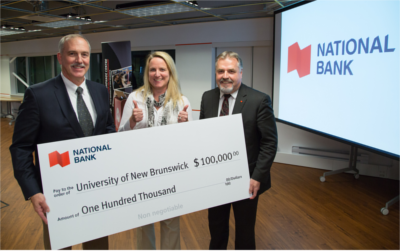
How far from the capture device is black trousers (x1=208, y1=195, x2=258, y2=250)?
1.75m

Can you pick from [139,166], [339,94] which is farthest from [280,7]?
[139,166]

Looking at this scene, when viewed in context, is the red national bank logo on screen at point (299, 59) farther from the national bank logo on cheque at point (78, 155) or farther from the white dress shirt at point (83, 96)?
the national bank logo on cheque at point (78, 155)

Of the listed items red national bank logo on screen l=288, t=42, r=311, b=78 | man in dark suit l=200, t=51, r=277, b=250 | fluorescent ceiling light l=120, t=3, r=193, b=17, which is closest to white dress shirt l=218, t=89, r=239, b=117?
man in dark suit l=200, t=51, r=277, b=250

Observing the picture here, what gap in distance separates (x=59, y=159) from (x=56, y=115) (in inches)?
11.1

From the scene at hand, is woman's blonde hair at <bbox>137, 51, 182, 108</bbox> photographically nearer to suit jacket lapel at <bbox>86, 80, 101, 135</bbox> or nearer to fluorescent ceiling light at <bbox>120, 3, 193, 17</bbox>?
suit jacket lapel at <bbox>86, 80, 101, 135</bbox>

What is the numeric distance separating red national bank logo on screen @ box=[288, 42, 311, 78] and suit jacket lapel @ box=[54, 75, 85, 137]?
3.17 meters

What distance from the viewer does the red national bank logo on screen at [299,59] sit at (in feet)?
11.7

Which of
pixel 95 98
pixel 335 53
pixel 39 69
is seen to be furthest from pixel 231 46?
pixel 39 69

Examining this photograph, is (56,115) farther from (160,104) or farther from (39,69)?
(39,69)

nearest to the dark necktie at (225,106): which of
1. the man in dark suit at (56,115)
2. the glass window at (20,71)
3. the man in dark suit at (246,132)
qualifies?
the man in dark suit at (246,132)

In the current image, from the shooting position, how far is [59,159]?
50.5 inches

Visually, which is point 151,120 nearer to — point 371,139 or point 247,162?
point 247,162

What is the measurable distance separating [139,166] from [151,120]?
17.4 inches

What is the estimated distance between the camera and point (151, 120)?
1790mm
